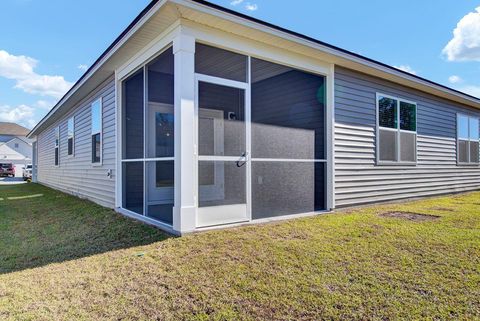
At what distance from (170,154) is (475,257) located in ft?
12.8

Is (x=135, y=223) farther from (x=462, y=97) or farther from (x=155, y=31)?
(x=462, y=97)

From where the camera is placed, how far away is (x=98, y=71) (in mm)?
6129

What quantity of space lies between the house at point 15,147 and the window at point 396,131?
33777 mm

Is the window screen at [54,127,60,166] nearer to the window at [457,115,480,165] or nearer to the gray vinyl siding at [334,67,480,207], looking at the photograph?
the gray vinyl siding at [334,67,480,207]

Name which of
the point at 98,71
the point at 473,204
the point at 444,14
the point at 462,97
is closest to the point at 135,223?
the point at 98,71

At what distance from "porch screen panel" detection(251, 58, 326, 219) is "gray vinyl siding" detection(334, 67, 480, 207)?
45 centimetres

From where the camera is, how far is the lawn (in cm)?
215

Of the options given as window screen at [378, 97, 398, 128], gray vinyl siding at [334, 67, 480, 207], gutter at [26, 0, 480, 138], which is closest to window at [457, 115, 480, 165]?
gray vinyl siding at [334, 67, 480, 207]

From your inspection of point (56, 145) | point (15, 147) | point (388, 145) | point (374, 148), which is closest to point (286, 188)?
point (374, 148)

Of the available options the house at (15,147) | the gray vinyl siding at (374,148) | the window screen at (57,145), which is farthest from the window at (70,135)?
the house at (15,147)

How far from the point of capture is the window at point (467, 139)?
30.3 feet

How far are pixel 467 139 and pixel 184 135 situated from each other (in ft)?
31.7

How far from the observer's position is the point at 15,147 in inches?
1543

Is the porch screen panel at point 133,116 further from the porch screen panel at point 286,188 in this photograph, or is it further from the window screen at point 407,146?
the window screen at point 407,146
